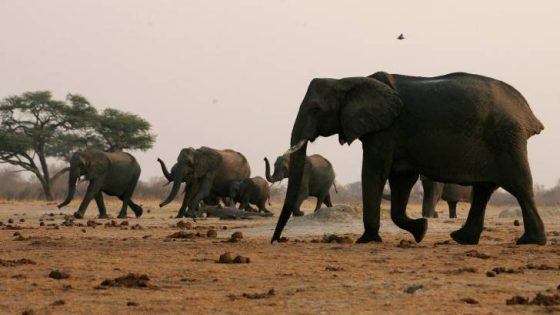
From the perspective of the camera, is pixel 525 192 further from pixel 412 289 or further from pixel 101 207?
pixel 101 207

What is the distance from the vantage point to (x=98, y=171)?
1074 inches

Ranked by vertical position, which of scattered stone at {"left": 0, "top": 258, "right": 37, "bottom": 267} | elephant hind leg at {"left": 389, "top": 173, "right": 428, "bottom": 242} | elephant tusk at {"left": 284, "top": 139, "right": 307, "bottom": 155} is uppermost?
elephant tusk at {"left": 284, "top": 139, "right": 307, "bottom": 155}

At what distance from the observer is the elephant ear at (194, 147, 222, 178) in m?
28.1

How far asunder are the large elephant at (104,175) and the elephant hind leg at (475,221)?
1504 cm

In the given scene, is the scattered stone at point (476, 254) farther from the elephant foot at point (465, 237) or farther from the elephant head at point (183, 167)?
the elephant head at point (183, 167)

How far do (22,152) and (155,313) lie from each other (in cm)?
5042

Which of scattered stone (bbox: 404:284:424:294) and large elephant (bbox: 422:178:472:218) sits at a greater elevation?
large elephant (bbox: 422:178:472:218)

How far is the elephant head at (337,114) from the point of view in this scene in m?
12.7

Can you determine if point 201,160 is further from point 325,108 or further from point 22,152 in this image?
point 22,152

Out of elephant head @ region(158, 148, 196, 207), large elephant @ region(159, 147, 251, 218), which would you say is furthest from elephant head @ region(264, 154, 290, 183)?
elephant head @ region(158, 148, 196, 207)

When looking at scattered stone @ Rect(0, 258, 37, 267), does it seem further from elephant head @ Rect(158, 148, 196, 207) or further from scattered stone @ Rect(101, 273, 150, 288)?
elephant head @ Rect(158, 148, 196, 207)

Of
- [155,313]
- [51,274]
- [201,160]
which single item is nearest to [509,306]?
[155,313]

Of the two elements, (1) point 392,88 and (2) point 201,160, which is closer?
(1) point 392,88

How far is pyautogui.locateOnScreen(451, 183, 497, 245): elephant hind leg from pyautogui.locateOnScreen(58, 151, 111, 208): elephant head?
15.9 meters
